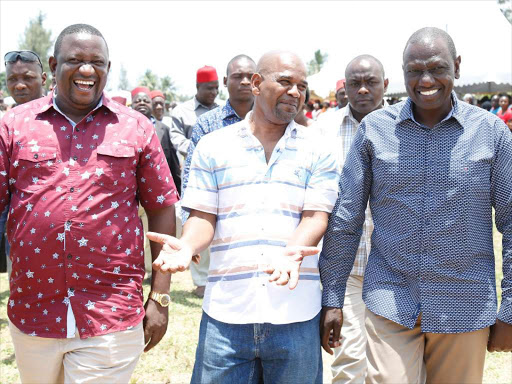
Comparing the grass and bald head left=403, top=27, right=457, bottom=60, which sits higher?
bald head left=403, top=27, right=457, bottom=60

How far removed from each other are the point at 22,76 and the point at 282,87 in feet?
11.4

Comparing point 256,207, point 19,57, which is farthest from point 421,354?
point 19,57

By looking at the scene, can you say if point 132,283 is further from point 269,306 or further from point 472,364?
point 472,364

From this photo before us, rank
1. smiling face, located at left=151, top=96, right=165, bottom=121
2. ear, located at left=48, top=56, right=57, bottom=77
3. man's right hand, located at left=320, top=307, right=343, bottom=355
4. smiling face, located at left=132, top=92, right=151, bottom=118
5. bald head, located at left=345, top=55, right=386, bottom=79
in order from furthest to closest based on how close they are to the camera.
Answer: smiling face, located at left=151, top=96, right=165, bottom=121, smiling face, located at left=132, top=92, right=151, bottom=118, bald head, located at left=345, top=55, right=386, bottom=79, ear, located at left=48, top=56, right=57, bottom=77, man's right hand, located at left=320, top=307, right=343, bottom=355

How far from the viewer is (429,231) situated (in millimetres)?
2711

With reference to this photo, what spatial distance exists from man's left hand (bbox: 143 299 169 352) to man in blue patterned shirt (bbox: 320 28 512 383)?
2.74ft

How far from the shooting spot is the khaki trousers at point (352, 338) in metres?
4.01

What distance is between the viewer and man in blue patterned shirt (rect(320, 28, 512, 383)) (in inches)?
106

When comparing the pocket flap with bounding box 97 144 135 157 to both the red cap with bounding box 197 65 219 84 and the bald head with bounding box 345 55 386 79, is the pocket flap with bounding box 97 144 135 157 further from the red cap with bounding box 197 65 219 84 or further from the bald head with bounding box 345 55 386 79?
the red cap with bounding box 197 65 219 84

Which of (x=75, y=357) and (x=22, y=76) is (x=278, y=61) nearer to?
(x=75, y=357)

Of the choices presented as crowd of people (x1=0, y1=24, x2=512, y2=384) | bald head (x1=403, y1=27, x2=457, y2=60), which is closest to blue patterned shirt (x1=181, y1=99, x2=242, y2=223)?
crowd of people (x1=0, y1=24, x2=512, y2=384)

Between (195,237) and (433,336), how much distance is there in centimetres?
123

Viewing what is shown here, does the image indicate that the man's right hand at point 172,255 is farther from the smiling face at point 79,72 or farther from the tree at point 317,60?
the tree at point 317,60

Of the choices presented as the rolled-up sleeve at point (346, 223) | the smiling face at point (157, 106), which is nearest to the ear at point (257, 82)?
the rolled-up sleeve at point (346, 223)
